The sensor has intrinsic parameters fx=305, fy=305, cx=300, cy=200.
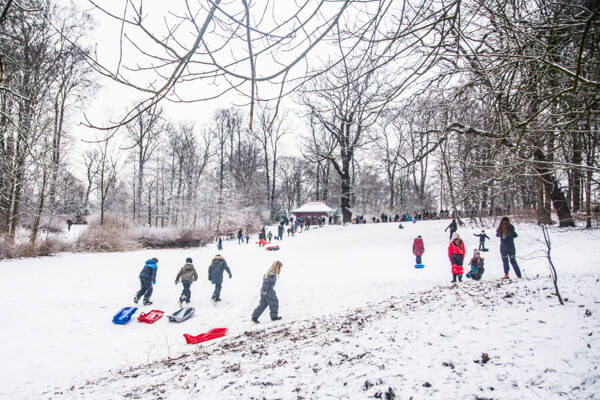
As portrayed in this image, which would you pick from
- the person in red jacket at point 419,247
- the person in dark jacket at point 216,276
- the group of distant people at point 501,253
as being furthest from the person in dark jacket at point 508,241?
the person in dark jacket at point 216,276

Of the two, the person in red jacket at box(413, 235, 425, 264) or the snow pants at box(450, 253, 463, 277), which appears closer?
the snow pants at box(450, 253, 463, 277)

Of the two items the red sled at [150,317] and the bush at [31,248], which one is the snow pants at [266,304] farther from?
the bush at [31,248]

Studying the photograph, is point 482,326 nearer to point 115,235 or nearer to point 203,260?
point 203,260

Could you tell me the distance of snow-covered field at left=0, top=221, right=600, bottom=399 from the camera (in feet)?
8.73

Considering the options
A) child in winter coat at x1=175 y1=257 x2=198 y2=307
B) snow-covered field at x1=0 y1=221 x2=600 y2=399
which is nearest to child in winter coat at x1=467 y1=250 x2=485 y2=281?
snow-covered field at x1=0 y1=221 x2=600 y2=399

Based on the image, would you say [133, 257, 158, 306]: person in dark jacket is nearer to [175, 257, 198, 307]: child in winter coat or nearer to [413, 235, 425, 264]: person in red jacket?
[175, 257, 198, 307]: child in winter coat

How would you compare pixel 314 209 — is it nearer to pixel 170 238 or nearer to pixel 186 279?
pixel 170 238

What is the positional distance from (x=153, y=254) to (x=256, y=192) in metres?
21.0

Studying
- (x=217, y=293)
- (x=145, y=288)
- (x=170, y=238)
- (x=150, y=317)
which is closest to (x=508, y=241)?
(x=217, y=293)

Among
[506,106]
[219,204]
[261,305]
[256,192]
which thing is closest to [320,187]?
[256,192]

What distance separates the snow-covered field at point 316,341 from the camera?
2.66m

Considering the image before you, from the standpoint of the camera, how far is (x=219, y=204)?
3250 cm

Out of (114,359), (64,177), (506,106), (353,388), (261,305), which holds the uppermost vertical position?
(64,177)

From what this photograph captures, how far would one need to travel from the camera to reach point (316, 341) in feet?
13.8
